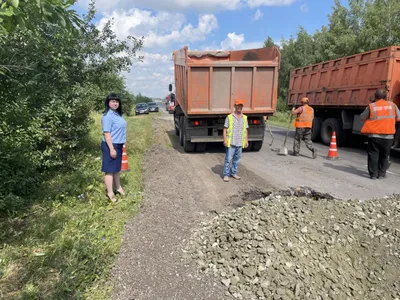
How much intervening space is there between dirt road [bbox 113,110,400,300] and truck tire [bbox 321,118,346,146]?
3.59 feet

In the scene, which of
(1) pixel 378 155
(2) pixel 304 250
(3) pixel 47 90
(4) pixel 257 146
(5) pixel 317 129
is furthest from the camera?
(5) pixel 317 129

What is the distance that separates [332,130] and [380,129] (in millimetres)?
5110

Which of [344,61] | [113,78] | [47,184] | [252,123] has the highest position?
[344,61]

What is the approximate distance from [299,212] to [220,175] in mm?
2708

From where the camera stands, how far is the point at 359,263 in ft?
10.5

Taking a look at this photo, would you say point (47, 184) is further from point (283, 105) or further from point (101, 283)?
point (283, 105)

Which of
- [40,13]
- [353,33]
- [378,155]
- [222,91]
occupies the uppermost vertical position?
[353,33]

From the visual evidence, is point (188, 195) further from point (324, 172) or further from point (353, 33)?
point (353, 33)

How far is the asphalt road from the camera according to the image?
5.46m

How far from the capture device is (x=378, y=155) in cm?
629

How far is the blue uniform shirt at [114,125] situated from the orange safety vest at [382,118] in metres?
4.81

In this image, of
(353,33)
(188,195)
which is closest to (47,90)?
(188,195)

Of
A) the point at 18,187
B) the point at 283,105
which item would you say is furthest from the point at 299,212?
the point at 283,105

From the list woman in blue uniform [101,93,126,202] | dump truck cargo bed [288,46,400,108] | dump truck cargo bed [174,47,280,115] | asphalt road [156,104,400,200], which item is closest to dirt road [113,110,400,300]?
asphalt road [156,104,400,200]
